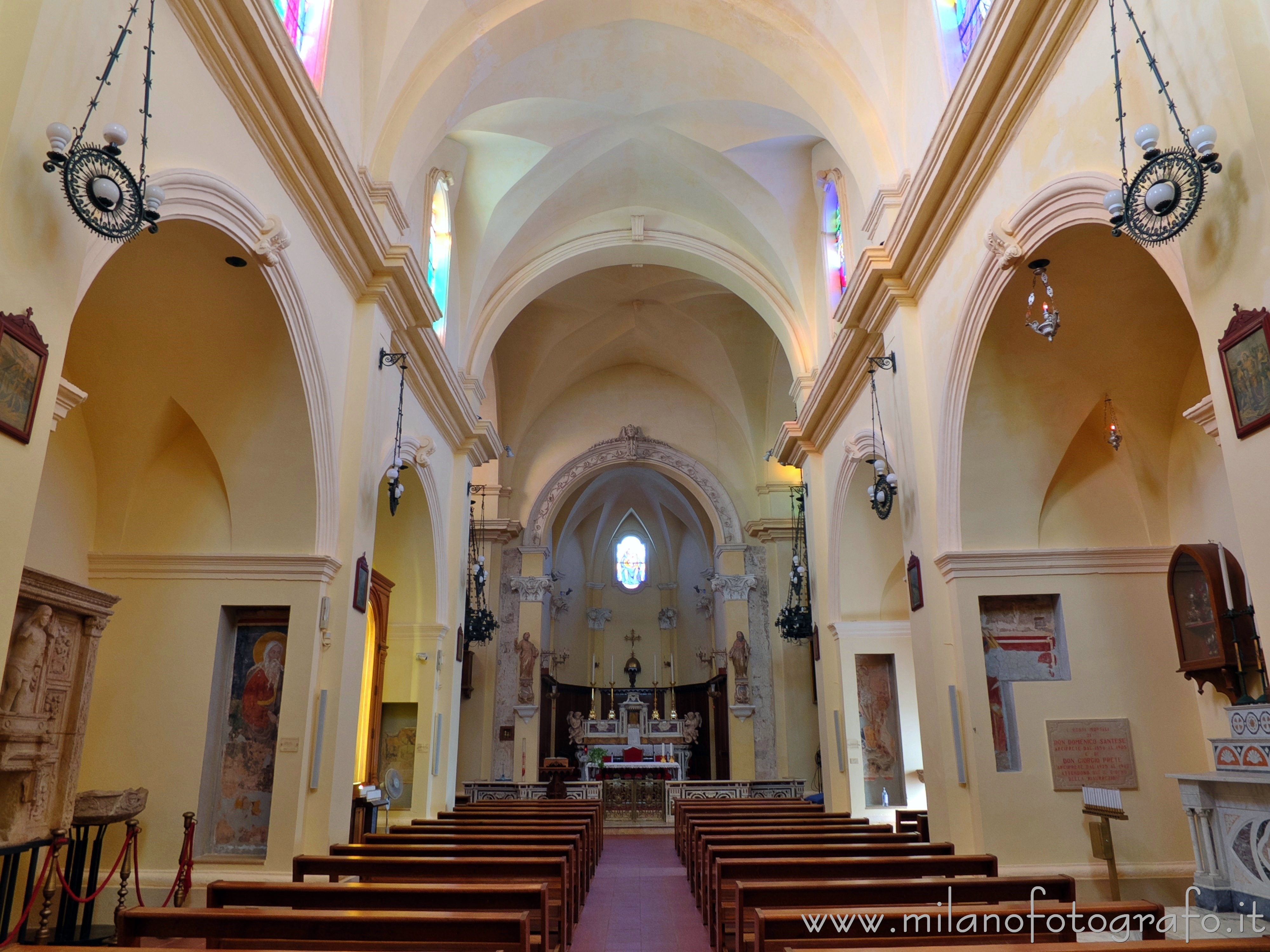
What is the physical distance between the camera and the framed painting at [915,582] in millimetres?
8461

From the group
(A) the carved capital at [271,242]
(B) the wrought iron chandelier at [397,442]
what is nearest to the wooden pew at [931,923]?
(A) the carved capital at [271,242]

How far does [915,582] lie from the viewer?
8.61 meters

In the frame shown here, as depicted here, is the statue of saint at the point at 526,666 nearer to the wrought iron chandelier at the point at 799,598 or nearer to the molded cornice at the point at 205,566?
the wrought iron chandelier at the point at 799,598

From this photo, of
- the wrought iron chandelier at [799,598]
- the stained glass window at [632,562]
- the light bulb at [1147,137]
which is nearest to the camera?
the light bulb at [1147,137]

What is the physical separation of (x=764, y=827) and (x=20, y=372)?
6584 mm

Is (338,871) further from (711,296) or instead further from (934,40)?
(711,296)

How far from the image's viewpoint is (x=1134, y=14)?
5.02m

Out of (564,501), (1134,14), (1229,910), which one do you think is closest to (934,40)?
(1134,14)

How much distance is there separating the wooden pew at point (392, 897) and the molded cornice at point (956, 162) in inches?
241

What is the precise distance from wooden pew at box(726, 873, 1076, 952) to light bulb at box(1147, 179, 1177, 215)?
3256 millimetres

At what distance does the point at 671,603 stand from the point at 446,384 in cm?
1583

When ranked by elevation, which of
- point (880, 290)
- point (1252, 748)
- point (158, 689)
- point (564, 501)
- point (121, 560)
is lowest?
point (1252, 748)

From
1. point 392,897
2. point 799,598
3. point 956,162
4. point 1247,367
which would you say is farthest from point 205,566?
point 799,598

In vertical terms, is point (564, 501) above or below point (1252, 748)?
above
